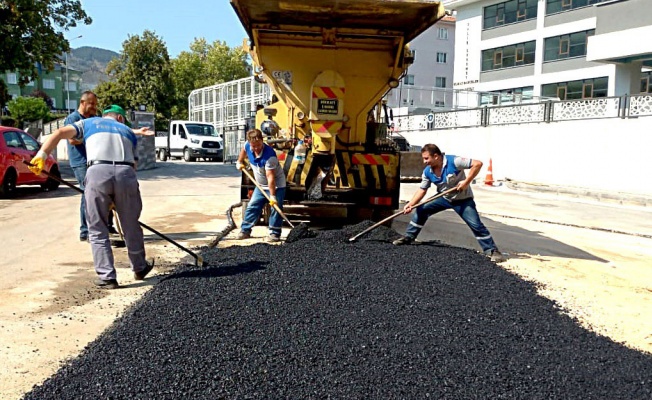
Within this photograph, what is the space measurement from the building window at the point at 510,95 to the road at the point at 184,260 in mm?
18803

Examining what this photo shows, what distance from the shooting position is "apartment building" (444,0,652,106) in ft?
91.5

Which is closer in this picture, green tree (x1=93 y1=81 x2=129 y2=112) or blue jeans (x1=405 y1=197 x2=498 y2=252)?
blue jeans (x1=405 y1=197 x2=498 y2=252)

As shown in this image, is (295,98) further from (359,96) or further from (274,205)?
(274,205)

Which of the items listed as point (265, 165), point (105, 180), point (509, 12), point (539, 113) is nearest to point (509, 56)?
point (509, 12)

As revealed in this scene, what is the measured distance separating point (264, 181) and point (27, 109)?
40609 millimetres

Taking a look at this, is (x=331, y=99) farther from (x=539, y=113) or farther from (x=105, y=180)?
(x=539, y=113)

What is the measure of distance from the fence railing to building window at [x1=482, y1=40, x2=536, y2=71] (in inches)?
392

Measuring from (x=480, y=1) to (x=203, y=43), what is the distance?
3188cm

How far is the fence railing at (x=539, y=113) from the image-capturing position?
52.3ft

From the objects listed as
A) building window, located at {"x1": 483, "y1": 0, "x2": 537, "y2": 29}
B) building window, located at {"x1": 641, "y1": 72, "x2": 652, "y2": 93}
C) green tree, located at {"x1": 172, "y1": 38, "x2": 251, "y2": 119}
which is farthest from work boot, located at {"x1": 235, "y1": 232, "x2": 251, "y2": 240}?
green tree, located at {"x1": 172, "y1": 38, "x2": 251, "y2": 119}

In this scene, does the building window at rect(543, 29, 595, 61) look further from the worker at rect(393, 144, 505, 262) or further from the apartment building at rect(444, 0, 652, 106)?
the worker at rect(393, 144, 505, 262)

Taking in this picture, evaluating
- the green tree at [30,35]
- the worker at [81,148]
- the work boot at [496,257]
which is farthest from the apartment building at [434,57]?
the worker at [81,148]

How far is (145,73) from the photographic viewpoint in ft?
138

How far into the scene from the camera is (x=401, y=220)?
9.63m
